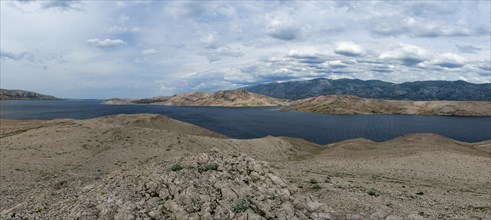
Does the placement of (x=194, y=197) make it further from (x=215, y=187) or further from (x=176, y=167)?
(x=176, y=167)

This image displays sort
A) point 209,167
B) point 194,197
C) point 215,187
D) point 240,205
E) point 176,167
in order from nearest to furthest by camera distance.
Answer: point 240,205 → point 194,197 → point 215,187 → point 209,167 → point 176,167

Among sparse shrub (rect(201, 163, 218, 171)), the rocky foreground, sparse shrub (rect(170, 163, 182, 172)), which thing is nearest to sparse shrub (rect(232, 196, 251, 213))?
the rocky foreground

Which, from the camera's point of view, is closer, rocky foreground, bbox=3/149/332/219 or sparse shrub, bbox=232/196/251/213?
sparse shrub, bbox=232/196/251/213

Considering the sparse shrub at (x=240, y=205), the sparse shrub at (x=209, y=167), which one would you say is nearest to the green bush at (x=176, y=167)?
the sparse shrub at (x=209, y=167)

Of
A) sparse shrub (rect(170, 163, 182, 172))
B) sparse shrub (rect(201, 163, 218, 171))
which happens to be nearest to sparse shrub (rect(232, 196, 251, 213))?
sparse shrub (rect(201, 163, 218, 171))

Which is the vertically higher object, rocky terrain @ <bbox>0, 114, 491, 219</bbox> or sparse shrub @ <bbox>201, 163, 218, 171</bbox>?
sparse shrub @ <bbox>201, 163, 218, 171</bbox>

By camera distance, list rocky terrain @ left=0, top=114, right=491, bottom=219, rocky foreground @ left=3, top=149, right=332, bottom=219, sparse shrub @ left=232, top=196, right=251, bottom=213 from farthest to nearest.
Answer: rocky terrain @ left=0, top=114, right=491, bottom=219, rocky foreground @ left=3, top=149, right=332, bottom=219, sparse shrub @ left=232, top=196, right=251, bottom=213

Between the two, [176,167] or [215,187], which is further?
[176,167]

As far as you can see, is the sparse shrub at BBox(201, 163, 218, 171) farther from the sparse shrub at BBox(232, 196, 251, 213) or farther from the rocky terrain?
the sparse shrub at BBox(232, 196, 251, 213)

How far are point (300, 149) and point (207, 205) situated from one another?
50228mm

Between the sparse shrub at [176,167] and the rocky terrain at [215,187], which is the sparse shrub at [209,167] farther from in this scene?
the sparse shrub at [176,167]

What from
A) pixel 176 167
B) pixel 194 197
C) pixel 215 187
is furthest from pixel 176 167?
pixel 194 197

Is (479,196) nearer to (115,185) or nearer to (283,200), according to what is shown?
(283,200)

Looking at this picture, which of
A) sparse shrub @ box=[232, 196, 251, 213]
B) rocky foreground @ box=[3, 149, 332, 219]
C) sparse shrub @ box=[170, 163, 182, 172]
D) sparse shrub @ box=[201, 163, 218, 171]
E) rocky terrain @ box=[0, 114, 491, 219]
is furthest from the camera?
sparse shrub @ box=[170, 163, 182, 172]
